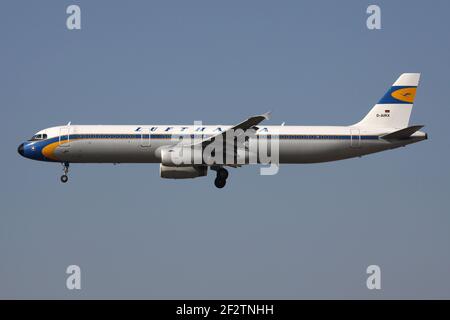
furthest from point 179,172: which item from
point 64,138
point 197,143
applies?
point 64,138

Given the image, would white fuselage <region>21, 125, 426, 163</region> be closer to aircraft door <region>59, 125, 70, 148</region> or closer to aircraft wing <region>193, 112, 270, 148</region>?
aircraft door <region>59, 125, 70, 148</region>

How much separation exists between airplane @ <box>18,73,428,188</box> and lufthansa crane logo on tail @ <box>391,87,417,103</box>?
2.67m

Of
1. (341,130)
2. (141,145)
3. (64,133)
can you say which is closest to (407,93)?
(341,130)

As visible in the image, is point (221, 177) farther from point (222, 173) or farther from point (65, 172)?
point (65, 172)

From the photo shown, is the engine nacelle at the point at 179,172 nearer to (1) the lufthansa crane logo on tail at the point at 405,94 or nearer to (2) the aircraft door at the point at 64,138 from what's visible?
(2) the aircraft door at the point at 64,138

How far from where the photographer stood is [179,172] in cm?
6406

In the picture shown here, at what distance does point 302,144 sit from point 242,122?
636cm

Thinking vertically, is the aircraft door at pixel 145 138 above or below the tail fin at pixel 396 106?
below

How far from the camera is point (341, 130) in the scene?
6694cm

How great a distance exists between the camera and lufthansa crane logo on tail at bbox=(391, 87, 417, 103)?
6981cm

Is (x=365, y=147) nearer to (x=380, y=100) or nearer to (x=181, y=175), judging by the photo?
(x=380, y=100)

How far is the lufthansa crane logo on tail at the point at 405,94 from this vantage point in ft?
229

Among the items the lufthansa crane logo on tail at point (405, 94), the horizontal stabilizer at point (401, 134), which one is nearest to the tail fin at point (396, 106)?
the lufthansa crane logo on tail at point (405, 94)

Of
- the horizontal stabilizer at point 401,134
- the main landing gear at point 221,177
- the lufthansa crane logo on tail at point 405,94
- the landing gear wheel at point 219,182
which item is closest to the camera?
the horizontal stabilizer at point 401,134
